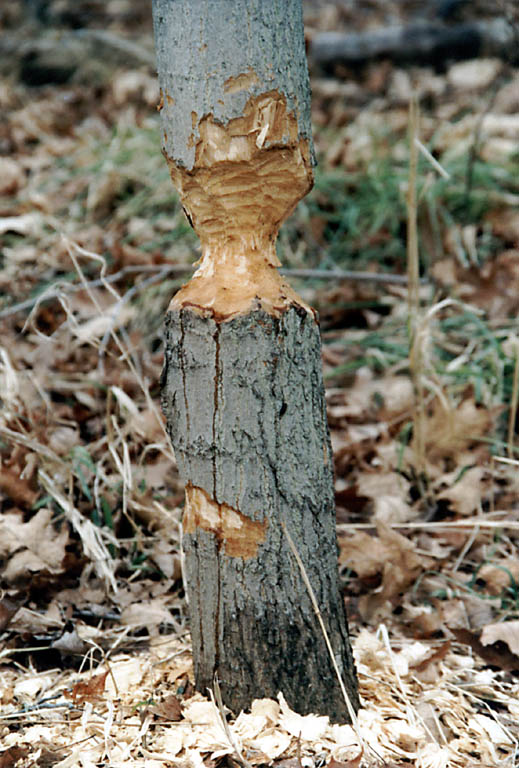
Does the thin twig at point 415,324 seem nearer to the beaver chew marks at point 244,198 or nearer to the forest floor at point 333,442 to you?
the forest floor at point 333,442

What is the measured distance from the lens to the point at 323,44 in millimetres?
6203

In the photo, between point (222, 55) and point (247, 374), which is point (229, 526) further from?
point (222, 55)

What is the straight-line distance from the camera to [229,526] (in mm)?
1504

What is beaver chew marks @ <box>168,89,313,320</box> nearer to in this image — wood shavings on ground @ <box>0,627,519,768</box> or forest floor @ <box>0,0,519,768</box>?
forest floor @ <box>0,0,519,768</box>

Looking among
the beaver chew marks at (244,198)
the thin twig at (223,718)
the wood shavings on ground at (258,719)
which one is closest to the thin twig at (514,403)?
the wood shavings on ground at (258,719)

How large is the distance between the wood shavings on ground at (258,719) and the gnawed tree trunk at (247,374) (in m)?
0.08

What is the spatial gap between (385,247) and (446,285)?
0.49 m

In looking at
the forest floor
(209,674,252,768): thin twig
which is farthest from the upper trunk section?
(209,674,252,768): thin twig

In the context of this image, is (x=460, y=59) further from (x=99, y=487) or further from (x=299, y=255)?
(x=99, y=487)

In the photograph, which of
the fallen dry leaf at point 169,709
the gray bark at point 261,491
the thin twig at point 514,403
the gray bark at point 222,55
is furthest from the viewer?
the thin twig at point 514,403

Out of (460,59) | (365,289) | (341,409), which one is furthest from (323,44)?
(341,409)

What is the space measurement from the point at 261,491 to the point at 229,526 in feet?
0.33

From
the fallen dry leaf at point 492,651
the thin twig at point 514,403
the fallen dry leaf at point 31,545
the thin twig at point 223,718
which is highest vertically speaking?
the thin twig at point 514,403

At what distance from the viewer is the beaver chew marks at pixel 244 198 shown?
53.0 inches
